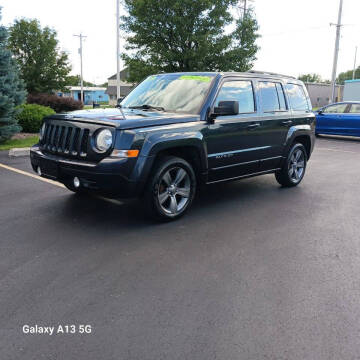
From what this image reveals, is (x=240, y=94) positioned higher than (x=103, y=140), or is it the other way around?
(x=240, y=94)

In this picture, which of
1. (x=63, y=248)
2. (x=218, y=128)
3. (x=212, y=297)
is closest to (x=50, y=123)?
(x=63, y=248)

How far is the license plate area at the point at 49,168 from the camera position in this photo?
4.96 m

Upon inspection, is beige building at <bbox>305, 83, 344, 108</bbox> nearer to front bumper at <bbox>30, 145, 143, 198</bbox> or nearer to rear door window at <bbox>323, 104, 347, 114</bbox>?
rear door window at <bbox>323, 104, 347, 114</bbox>

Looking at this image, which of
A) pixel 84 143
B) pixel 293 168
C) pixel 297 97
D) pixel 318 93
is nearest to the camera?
pixel 84 143

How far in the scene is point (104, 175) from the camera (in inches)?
179

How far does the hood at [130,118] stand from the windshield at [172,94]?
0.26 metres

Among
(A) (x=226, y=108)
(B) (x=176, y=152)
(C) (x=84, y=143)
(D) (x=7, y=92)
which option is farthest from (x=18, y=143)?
(A) (x=226, y=108)

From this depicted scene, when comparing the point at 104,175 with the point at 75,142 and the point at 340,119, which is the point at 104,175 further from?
the point at 340,119

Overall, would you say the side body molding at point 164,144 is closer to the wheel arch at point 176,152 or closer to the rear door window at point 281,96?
the wheel arch at point 176,152

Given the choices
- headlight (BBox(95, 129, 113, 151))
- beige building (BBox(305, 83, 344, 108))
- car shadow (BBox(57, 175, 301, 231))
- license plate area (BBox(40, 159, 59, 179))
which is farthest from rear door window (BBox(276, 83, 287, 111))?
beige building (BBox(305, 83, 344, 108))

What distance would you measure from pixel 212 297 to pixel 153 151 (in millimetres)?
2024

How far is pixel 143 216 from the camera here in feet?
17.8

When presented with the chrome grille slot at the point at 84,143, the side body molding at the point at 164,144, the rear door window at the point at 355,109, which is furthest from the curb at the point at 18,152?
the rear door window at the point at 355,109

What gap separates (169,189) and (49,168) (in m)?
1.51
